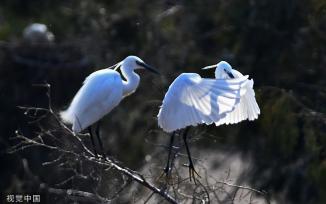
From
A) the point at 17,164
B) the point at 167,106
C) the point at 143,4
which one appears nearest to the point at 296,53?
the point at 143,4

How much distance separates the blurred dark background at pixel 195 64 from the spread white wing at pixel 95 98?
1009 mm

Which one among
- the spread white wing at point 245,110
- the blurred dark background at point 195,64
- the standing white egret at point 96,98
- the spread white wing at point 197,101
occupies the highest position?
the spread white wing at point 197,101

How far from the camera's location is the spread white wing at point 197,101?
3.70 m

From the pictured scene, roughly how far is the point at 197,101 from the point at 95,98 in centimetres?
90

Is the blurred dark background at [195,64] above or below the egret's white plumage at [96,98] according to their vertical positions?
below

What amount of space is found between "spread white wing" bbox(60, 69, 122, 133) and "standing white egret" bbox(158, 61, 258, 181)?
0.71m

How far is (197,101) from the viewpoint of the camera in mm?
3830

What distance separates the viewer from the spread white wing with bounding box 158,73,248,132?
12.1ft

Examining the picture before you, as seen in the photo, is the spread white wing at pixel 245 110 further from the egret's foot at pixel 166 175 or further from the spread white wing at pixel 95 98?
the spread white wing at pixel 95 98

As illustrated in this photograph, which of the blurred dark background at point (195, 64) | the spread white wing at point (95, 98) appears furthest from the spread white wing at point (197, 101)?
the blurred dark background at point (195, 64)

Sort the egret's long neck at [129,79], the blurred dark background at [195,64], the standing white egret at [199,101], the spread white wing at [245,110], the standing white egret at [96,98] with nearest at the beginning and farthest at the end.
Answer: the standing white egret at [199,101], the spread white wing at [245,110], the standing white egret at [96,98], the egret's long neck at [129,79], the blurred dark background at [195,64]

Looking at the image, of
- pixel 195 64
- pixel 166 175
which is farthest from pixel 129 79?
pixel 195 64

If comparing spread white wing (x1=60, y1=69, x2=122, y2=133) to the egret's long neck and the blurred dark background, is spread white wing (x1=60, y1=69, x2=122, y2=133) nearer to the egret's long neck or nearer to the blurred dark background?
the egret's long neck

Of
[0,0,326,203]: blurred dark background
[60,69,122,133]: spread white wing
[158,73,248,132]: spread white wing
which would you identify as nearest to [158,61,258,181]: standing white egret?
[158,73,248,132]: spread white wing
